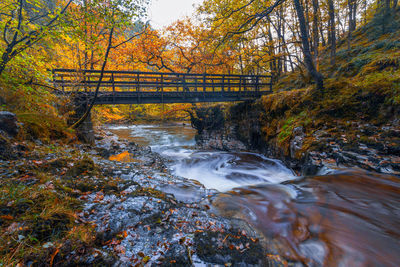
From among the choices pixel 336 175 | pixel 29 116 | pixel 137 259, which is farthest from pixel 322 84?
pixel 29 116

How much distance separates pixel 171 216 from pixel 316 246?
6.92ft

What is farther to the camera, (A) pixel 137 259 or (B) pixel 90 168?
(B) pixel 90 168

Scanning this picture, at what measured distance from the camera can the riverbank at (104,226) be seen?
5.22 ft

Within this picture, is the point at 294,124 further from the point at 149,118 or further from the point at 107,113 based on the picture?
the point at 149,118

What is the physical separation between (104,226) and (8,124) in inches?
156

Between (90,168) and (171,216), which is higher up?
(90,168)

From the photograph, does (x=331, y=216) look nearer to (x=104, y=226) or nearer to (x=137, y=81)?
(x=104, y=226)

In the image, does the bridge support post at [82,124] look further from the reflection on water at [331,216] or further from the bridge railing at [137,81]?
the reflection on water at [331,216]

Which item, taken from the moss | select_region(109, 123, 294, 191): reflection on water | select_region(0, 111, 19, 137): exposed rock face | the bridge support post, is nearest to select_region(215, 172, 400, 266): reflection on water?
select_region(109, 123, 294, 191): reflection on water

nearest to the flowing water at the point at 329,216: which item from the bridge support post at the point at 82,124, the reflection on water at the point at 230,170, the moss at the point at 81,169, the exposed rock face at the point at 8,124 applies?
the reflection on water at the point at 230,170

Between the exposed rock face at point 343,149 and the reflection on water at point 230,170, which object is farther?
the reflection on water at point 230,170

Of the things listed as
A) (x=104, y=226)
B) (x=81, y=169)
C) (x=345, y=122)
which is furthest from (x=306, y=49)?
(x=81, y=169)

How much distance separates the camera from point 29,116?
500cm

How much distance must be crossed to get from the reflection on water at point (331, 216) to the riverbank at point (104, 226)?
1.49ft
